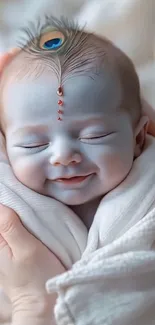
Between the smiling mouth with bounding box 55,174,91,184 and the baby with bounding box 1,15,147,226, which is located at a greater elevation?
the baby with bounding box 1,15,147,226

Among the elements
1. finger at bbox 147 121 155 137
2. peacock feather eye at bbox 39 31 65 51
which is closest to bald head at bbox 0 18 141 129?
peacock feather eye at bbox 39 31 65 51

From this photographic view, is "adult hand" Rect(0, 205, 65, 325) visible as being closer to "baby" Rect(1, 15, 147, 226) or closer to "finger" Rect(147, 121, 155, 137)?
"baby" Rect(1, 15, 147, 226)

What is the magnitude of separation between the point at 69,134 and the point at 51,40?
0.51ft

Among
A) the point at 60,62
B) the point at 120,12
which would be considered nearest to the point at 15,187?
the point at 60,62

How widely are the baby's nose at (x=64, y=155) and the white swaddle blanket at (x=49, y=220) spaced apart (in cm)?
7

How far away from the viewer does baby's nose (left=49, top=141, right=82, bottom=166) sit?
87cm

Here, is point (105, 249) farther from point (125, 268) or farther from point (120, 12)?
point (120, 12)

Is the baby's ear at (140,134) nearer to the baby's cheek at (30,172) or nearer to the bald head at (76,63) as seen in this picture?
the bald head at (76,63)

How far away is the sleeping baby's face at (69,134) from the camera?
2.91 feet

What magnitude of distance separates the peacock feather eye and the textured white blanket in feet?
0.86

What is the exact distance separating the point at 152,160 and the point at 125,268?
0.21 m

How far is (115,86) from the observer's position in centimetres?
91

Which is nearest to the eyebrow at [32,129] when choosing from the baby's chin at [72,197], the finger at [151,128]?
the baby's chin at [72,197]

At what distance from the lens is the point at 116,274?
81 cm
